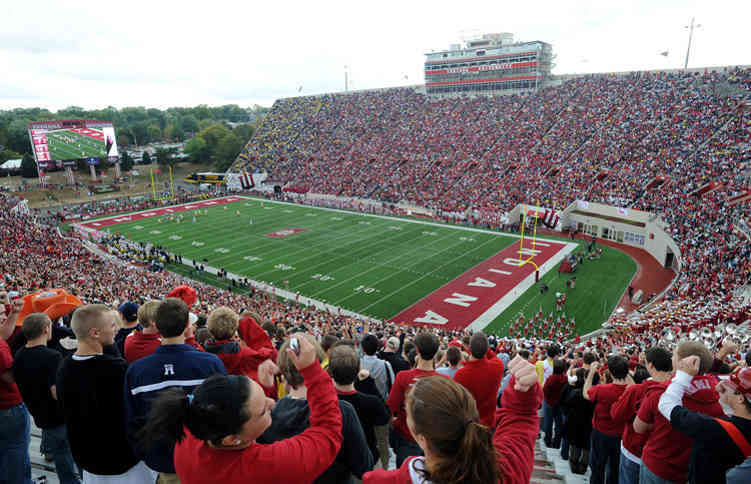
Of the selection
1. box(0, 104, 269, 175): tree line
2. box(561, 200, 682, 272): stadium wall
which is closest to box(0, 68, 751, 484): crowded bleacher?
box(561, 200, 682, 272): stadium wall

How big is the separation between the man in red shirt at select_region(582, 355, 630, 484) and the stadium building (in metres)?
54.6

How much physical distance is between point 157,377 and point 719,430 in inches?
150

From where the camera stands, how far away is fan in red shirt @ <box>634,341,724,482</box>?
3.41 metres

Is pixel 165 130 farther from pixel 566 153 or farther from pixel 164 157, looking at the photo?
pixel 566 153

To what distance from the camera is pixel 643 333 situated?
14859mm

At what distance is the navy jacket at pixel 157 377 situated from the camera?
3.05 metres

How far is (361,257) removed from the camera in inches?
1171

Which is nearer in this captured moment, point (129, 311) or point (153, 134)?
point (129, 311)

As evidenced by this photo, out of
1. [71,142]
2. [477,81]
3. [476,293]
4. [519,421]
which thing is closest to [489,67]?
[477,81]

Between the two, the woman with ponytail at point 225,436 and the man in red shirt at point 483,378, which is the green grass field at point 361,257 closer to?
the man in red shirt at point 483,378

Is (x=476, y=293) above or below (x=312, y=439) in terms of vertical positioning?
below

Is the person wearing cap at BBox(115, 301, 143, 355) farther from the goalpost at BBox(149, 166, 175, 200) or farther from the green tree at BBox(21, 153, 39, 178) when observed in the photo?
the green tree at BBox(21, 153, 39, 178)

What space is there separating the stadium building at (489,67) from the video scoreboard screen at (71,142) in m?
41.3

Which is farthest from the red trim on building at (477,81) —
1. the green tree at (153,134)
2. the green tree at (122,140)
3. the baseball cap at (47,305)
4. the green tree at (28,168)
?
the green tree at (153,134)
